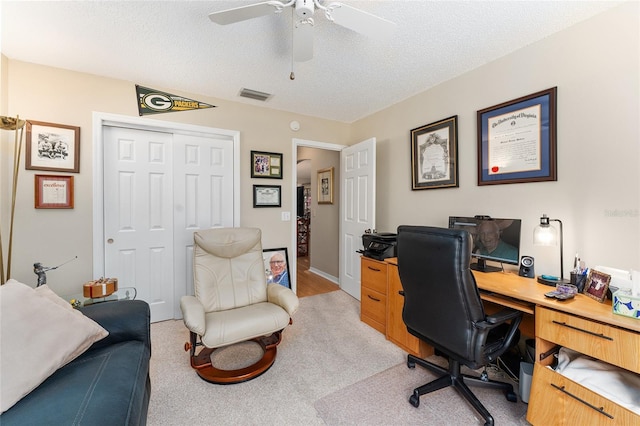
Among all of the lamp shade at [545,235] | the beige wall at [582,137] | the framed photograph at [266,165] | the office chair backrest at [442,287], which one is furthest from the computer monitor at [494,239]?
the framed photograph at [266,165]

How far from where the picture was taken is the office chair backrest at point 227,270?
217cm

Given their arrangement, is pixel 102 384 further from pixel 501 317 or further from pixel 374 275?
pixel 374 275

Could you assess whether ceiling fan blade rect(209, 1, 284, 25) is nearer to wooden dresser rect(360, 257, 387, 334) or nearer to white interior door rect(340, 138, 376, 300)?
white interior door rect(340, 138, 376, 300)

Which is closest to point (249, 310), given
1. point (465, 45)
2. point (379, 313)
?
point (379, 313)

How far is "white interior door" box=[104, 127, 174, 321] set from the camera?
102 inches

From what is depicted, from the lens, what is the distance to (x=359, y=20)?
146 centimetres

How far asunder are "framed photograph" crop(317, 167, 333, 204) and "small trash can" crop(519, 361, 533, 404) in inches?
122

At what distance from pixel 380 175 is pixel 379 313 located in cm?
172

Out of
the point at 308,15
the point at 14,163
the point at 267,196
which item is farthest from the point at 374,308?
the point at 14,163

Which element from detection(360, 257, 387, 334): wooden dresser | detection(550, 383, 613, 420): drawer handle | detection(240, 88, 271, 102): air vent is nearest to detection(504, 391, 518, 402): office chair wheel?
detection(550, 383, 613, 420): drawer handle

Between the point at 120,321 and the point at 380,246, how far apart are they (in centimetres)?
208

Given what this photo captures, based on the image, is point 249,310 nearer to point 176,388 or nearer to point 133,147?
point 176,388

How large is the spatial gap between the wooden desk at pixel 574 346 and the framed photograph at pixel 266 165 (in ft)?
8.45

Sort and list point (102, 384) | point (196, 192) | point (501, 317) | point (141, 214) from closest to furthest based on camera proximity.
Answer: point (102, 384)
point (501, 317)
point (141, 214)
point (196, 192)
